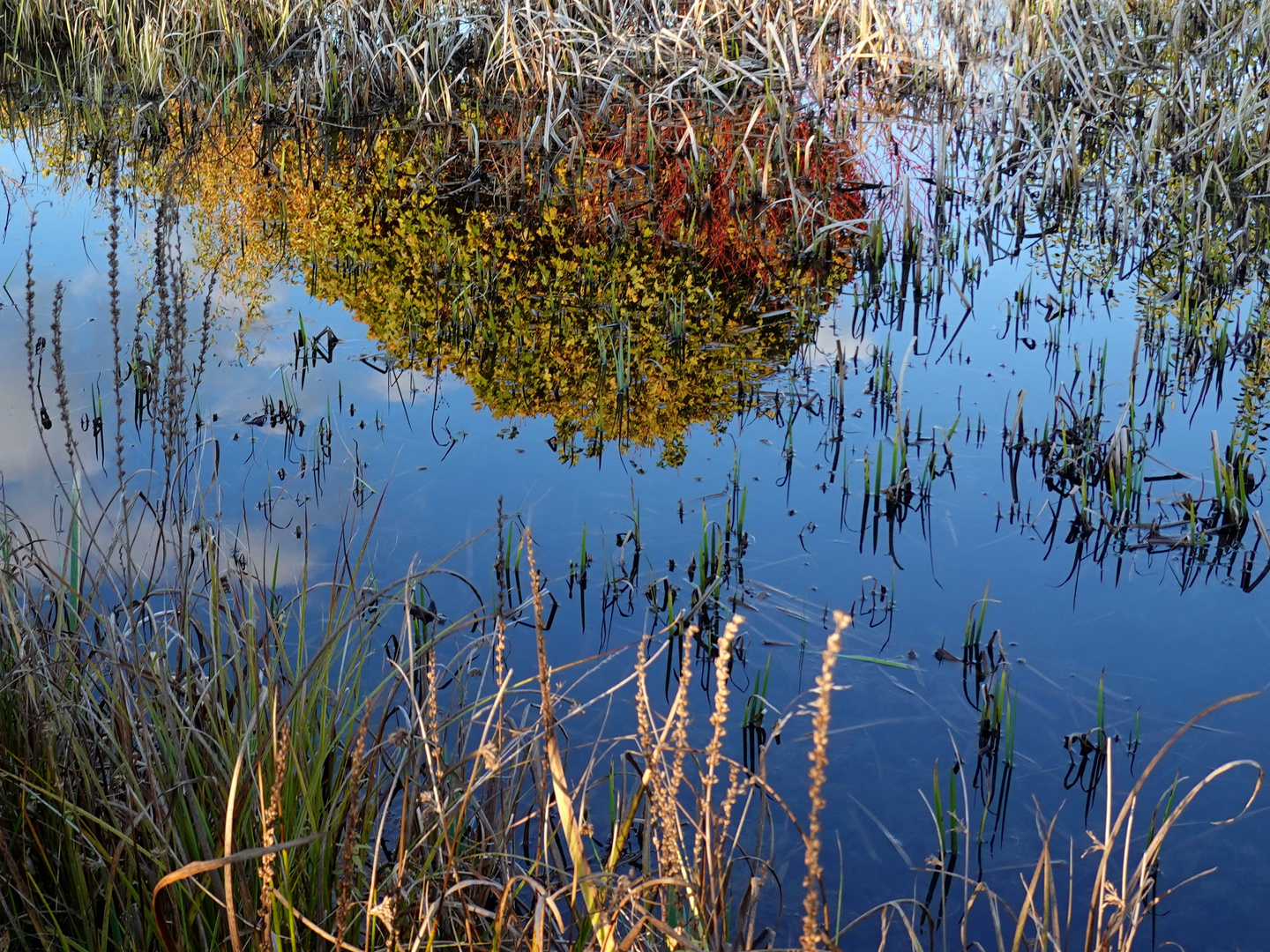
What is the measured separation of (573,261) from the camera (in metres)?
6.91

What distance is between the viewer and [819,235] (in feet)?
22.8

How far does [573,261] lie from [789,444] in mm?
2436

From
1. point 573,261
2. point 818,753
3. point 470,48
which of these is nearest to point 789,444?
point 573,261

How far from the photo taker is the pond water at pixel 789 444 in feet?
10.5

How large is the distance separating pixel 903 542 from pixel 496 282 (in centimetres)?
327

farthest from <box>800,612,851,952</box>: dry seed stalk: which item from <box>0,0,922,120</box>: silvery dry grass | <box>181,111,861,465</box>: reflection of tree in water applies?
<box>0,0,922,120</box>: silvery dry grass

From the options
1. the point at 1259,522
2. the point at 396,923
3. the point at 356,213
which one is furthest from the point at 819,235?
the point at 396,923

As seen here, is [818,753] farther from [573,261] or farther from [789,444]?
[573,261]

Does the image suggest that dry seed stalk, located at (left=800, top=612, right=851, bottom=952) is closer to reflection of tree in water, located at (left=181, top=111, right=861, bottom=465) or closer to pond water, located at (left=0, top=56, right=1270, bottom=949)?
pond water, located at (left=0, top=56, right=1270, bottom=949)

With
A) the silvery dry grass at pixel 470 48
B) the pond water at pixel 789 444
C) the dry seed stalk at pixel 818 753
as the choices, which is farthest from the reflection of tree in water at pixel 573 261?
the dry seed stalk at pixel 818 753

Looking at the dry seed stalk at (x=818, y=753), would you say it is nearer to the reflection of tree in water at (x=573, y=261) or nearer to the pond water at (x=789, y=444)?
the pond water at (x=789, y=444)

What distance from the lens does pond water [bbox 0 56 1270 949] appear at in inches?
125

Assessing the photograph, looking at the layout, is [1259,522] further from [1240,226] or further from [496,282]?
[496,282]

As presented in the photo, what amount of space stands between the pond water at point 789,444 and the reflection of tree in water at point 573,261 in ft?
0.10
